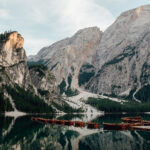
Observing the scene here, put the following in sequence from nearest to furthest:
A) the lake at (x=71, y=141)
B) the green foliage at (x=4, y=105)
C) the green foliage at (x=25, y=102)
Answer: the lake at (x=71, y=141), the green foliage at (x=4, y=105), the green foliage at (x=25, y=102)

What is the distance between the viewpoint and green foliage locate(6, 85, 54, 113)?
171 m

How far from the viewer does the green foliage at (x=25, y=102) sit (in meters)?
171

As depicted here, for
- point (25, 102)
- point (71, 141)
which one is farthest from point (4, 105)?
point (71, 141)

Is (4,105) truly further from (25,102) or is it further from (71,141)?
(71,141)

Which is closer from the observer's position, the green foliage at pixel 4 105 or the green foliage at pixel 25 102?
the green foliage at pixel 4 105

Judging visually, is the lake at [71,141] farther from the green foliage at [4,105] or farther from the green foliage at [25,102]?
the green foliage at [25,102]

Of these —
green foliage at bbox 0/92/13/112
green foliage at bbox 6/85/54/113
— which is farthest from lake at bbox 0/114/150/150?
green foliage at bbox 6/85/54/113

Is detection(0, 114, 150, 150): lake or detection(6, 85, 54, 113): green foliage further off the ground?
detection(6, 85, 54, 113): green foliage

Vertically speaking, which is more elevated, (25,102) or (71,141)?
(25,102)

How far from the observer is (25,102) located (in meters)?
181

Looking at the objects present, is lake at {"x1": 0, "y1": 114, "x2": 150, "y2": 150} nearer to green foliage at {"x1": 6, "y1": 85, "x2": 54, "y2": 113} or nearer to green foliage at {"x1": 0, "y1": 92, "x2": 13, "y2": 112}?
green foliage at {"x1": 0, "y1": 92, "x2": 13, "y2": 112}

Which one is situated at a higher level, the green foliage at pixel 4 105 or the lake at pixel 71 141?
the green foliage at pixel 4 105

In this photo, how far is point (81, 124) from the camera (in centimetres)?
7094

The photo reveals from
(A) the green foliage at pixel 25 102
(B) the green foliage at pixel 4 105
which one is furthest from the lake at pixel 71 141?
(A) the green foliage at pixel 25 102
